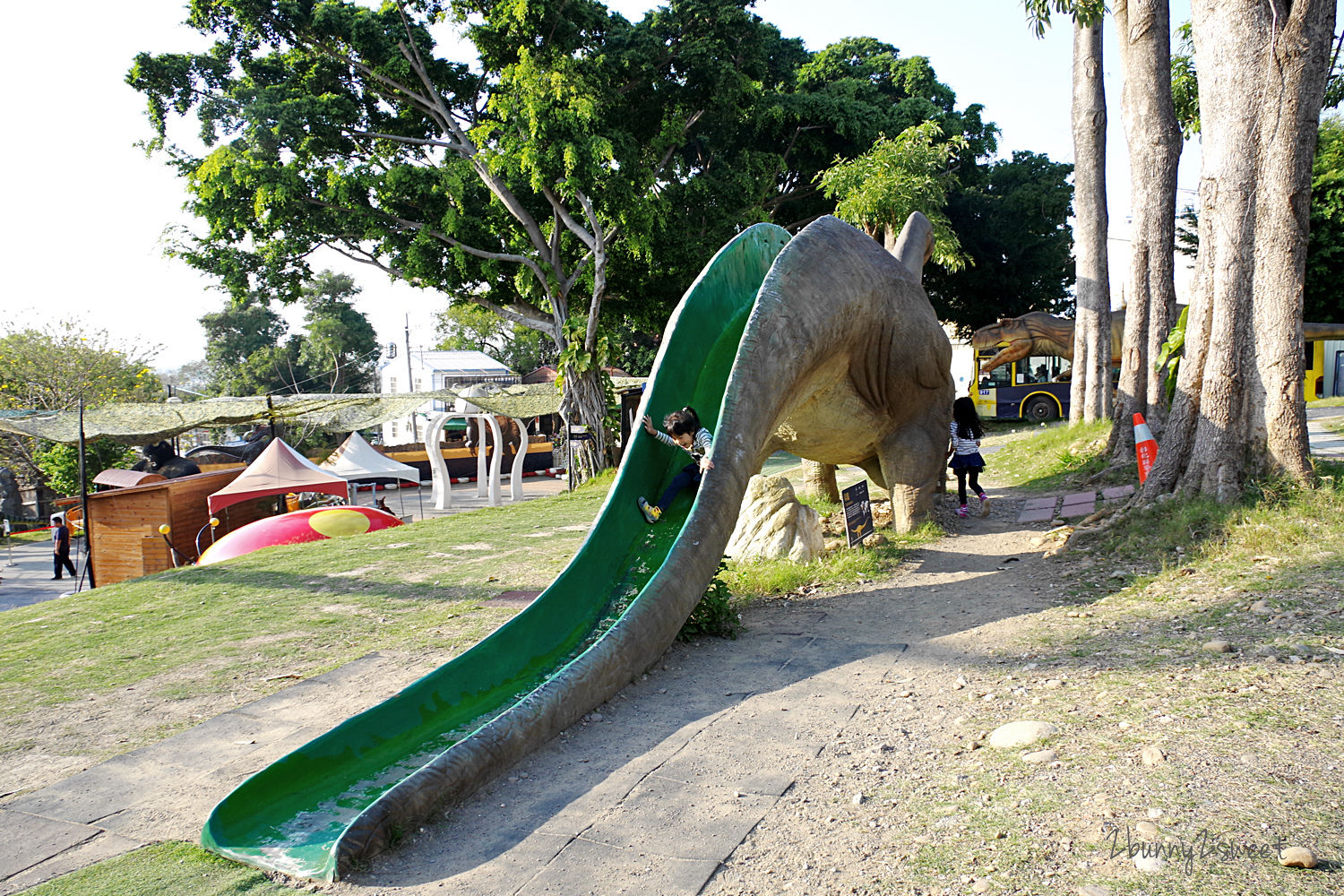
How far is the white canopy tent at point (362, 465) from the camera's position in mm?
17969

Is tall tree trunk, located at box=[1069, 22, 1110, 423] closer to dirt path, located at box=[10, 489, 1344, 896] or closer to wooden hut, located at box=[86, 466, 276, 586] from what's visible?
dirt path, located at box=[10, 489, 1344, 896]

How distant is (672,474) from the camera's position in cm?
649

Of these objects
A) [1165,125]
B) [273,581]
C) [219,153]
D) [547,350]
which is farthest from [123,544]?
[547,350]

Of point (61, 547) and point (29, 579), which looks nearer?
point (61, 547)

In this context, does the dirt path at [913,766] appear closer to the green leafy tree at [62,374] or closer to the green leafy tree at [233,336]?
the green leafy tree at [62,374]

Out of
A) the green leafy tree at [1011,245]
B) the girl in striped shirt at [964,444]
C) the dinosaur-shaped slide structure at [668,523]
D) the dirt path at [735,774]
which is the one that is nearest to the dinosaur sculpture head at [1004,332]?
the green leafy tree at [1011,245]

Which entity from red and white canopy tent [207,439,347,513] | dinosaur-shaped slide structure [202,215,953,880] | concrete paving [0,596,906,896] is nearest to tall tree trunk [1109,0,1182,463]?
dinosaur-shaped slide structure [202,215,953,880]

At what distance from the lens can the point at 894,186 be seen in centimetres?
1884

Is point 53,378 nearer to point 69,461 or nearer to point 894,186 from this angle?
point 69,461

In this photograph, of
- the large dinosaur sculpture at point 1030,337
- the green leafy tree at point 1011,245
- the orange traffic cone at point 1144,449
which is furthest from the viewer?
the green leafy tree at point 1011,245

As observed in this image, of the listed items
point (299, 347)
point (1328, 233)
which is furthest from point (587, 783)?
point (299, 347)

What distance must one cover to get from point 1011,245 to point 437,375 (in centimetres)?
2638

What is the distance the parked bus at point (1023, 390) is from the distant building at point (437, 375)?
69.3 feet

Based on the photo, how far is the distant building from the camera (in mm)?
40844
